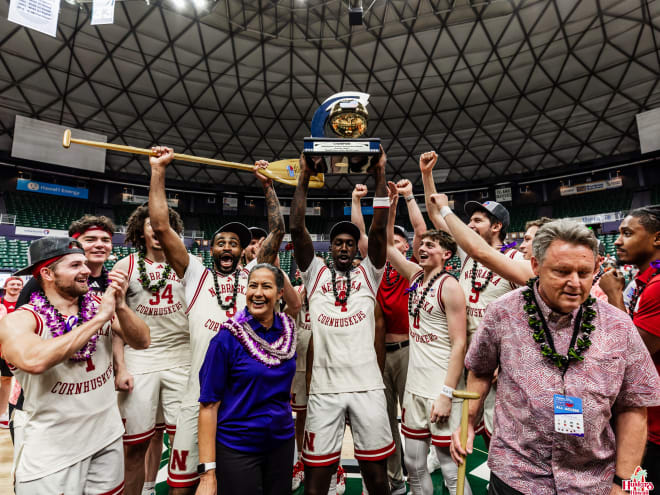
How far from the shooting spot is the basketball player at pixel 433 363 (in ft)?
9.05

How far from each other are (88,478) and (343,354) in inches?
70.9

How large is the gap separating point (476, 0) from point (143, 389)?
69.0 feet

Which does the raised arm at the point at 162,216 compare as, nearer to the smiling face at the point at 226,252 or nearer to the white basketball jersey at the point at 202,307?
the white basketball jersey at the point at 202,307

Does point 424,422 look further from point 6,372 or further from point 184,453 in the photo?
point 6,372

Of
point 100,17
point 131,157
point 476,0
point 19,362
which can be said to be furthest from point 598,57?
point 131,157

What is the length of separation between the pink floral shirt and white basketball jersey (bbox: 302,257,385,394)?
4.19ft

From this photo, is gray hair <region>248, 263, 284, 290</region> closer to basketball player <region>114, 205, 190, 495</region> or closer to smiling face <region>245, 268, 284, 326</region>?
smiling face <region>245, 268, 284, 326</region>

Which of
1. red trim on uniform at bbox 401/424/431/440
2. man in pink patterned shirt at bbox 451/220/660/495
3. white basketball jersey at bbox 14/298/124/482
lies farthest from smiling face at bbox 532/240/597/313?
white basketball jersey at bbox 14/298/124/482

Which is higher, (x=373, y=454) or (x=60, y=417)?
(x=60, y=417)

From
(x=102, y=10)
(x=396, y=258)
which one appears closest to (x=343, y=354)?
(x=396, y=258)

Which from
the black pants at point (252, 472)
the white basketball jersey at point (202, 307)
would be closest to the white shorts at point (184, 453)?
the white basketball jersey at point (202, 307)

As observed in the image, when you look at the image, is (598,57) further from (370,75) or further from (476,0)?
(370,75)

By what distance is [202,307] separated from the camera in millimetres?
3059

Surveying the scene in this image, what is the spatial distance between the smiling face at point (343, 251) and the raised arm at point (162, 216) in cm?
131
